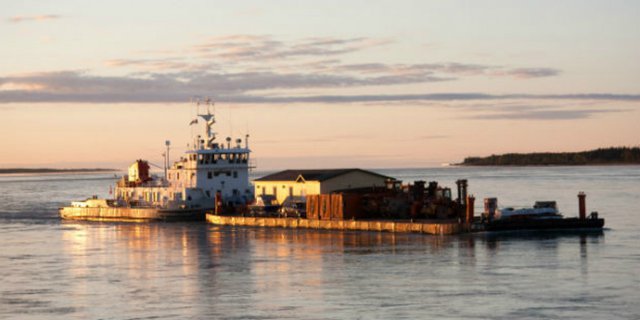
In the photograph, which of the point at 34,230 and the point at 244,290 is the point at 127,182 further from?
the point at 244,290

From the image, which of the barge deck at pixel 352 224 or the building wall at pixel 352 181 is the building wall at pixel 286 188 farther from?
the barge deck at pixel 352 224

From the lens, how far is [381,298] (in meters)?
40.1

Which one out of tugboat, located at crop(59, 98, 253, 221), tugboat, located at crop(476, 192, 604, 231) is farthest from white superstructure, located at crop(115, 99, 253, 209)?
tugboat, located at crop(476, 192, 604, 231)

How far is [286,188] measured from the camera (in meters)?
86.1

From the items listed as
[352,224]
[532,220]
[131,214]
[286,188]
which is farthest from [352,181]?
[131,214]

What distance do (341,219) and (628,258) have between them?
2536cm

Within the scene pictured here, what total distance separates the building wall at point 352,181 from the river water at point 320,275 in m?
8.41

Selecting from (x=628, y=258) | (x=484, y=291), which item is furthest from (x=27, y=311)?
(x=628, y=258)

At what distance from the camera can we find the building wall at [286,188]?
82.8 m

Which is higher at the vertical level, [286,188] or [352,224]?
[286,188]

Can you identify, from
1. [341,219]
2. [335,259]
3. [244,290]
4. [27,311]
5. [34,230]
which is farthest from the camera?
[34,230]

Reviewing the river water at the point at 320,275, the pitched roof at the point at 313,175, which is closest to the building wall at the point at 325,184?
the pitched roof at the point at 313,175

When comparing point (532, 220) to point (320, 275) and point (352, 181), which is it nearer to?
point (352, 181)

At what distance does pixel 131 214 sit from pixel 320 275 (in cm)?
4668
